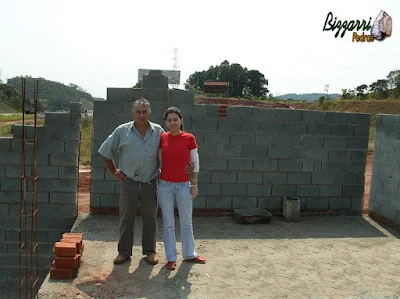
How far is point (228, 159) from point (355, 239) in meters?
2.11

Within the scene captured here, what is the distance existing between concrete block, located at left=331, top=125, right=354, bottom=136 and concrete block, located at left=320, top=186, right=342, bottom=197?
34.1 inches

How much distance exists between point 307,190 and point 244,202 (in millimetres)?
1064

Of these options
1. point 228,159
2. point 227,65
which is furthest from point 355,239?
point 227,65

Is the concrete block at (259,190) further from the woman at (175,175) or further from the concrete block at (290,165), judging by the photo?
the woman at (175,175)

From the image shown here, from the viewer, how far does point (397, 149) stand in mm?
6145

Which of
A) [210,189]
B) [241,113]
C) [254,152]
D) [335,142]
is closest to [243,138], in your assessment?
[254,152]

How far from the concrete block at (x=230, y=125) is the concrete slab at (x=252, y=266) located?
1.38 m

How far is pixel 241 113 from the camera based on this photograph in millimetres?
6207

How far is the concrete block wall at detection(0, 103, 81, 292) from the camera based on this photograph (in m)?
5.50

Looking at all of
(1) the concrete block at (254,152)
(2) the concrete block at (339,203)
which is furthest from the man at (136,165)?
(2) the concrete block at (339,203)

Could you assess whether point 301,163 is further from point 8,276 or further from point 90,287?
point 8,276

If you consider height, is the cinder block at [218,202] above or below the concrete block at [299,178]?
below

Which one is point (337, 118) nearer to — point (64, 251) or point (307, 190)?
point (307, 190)

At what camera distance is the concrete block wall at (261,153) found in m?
5.94
